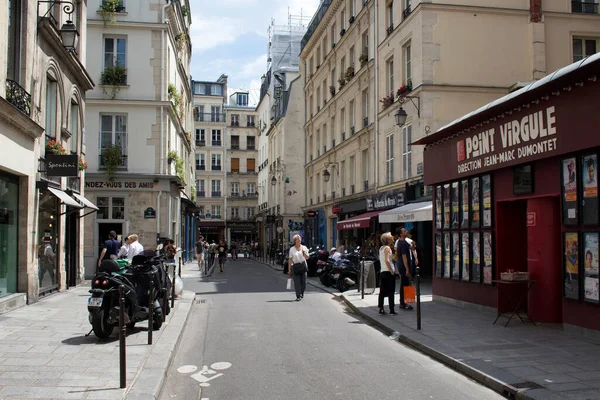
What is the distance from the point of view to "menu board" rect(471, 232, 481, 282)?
37.8 ft

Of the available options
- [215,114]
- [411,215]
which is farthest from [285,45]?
[411,215]

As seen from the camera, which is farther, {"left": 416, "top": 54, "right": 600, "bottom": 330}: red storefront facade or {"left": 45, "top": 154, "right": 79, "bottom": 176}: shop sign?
{"left": 45, "top": 154, "right": 79, "bottom": 176}: shop sign

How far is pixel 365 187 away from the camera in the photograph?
91.8 feet

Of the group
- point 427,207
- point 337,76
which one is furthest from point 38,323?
point 337,76

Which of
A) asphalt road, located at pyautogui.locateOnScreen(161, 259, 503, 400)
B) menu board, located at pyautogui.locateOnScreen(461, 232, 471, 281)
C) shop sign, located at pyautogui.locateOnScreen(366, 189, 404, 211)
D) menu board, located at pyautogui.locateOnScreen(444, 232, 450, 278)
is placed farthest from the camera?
shop sign, located at pyautogui.locateOnScreen(366, 189, 404, 211)

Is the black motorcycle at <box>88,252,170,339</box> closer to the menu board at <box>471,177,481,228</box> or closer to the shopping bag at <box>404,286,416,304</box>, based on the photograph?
the shopping bag at <box>404,286,416,304</box>

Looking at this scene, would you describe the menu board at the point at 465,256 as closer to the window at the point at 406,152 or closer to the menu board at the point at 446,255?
the menu board at the point at 446,255

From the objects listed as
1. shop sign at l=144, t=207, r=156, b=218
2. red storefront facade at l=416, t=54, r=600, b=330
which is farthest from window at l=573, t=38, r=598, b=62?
shop sign at l=144, t=207, r=156, b=218

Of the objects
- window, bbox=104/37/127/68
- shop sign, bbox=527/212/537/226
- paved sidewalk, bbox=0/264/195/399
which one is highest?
window, bbox=104/37/127/68

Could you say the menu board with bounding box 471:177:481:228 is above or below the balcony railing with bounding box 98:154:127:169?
below

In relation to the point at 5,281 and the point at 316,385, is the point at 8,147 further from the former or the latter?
the point at 316,385

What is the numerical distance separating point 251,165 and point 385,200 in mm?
48001

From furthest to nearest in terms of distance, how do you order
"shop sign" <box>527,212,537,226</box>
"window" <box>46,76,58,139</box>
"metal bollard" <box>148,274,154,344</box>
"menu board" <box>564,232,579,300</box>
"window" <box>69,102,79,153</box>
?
"window" <box>69,102,79,153</box>
"window" <box>46,76,58,139</box>
"shop sign" <box>527,212,537,226</box>
"menu board" <box>564,232,579,300</box>
"metal bollard" <box>148,274,154,344</box>

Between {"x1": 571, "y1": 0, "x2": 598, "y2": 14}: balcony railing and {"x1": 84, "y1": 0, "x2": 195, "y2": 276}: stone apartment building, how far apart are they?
54.2 ft
